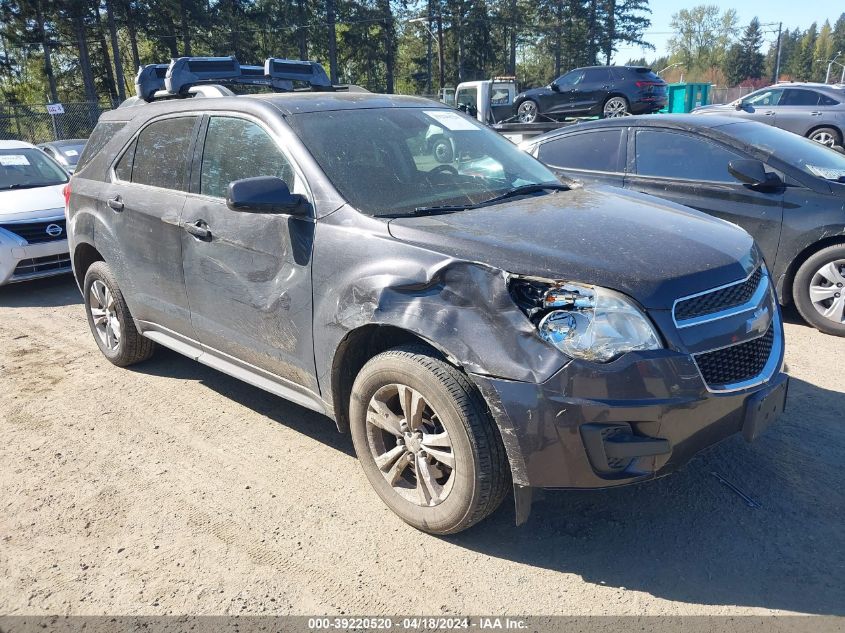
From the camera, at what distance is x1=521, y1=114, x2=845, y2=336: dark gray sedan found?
5.35 m

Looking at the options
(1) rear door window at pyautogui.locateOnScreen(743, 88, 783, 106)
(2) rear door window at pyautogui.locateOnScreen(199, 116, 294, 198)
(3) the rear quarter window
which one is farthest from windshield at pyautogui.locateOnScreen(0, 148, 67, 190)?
(1) rear door window at pyautogui.locateOnScreen(743, 88, 783, 106)

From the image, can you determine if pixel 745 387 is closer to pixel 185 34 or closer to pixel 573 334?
pixel 573 334

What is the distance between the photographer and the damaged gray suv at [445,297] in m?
2.55

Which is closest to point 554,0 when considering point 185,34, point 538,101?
point 185,34

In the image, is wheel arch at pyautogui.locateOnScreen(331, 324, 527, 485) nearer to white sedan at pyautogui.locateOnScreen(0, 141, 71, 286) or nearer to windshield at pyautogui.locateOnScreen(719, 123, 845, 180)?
windshield at pyautogui.locateOnScreen(719, 123, 845, 180)

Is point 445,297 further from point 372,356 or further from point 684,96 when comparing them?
point 684,96

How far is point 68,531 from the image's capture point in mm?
3217

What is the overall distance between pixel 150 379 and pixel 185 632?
9.23ft

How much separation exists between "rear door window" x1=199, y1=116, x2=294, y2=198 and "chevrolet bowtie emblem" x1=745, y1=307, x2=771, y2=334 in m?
2.21

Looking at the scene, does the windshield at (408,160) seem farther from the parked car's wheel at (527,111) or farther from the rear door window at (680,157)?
the parked car's wheel at (527,111)

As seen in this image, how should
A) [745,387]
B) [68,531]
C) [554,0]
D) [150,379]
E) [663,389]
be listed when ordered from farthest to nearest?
[554,0]
[150,379]
[68,531]
[745,387]
[663,389]

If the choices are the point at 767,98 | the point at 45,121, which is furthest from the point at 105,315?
the point at 45,121

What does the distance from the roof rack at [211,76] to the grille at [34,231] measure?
3.30m

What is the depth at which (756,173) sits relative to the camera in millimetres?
5480
